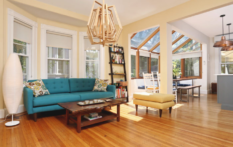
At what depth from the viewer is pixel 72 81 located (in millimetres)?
4086

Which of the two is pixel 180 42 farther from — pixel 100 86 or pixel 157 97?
pixel 100 86

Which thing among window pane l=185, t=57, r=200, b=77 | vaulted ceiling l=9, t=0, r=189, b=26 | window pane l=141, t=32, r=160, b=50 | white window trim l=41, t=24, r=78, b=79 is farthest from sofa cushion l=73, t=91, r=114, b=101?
window pane l=185, t=57, r=200, b=77

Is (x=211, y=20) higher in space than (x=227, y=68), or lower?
higher

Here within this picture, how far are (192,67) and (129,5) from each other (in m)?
5.58

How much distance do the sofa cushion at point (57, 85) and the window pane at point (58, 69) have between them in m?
0.55

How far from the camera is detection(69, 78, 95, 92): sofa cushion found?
4066 mm

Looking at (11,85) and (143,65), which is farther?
(143,65)

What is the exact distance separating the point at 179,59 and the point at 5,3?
7900 mm

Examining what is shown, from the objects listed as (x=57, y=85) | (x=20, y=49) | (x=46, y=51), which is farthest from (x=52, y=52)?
(x=57, y=85)

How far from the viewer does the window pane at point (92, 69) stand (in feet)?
15.8

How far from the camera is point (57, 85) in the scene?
12.5ft

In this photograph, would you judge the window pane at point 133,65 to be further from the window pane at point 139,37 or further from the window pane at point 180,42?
the window pane at point 180,42

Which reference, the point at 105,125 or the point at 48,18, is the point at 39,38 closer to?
the point at 48,18

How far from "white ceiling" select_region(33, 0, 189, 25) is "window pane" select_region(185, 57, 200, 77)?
4625 mm
